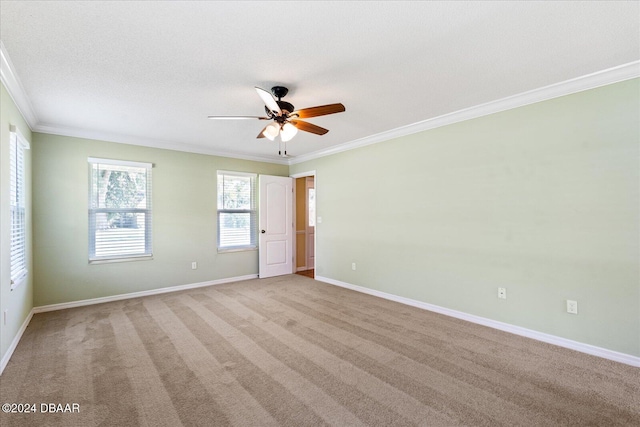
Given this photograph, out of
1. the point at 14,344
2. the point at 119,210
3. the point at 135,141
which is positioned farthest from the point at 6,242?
the point at 135,141

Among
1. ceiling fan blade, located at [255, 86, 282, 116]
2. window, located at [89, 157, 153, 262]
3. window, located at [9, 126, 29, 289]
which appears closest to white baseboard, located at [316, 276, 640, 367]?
ceiling fan blade, located at [255, 86, 282, 116]

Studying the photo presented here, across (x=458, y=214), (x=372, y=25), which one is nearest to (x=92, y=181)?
(x=372, y=25)

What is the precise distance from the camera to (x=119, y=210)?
455 centimetres

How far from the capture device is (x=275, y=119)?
2.92m

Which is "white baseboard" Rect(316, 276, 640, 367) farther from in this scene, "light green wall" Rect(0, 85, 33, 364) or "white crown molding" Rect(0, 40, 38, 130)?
"white crown molding" Rect(0, 40, 38, 130)

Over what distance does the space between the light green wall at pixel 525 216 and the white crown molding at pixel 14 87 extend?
4115 mm

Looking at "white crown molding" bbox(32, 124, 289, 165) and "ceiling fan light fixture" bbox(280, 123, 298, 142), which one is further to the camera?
"white crown molding" bbox(32, 124, 289, 165)

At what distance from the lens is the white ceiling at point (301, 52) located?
5.91ft

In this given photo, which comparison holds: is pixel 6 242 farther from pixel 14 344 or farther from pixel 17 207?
pixel 14 344

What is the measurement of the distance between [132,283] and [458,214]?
4.87m

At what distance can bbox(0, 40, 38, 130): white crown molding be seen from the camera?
2287 mm

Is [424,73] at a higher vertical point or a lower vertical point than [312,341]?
higher

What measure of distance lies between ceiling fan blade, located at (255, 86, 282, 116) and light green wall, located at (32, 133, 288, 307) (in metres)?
3.10

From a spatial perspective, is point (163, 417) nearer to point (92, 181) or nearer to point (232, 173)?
point (92, 181)
